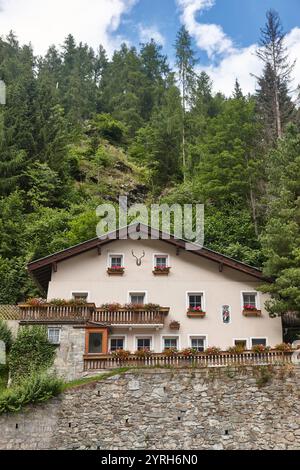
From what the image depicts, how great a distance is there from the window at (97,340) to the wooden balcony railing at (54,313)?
74cm

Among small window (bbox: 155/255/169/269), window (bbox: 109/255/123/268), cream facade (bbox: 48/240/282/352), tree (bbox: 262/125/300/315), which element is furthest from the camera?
small window (bbox: 155/255/169/269)

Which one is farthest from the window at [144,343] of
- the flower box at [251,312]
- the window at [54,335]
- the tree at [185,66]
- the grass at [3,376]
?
the tree at [185,66]

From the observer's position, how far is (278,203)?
28484mm

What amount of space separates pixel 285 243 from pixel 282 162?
623 centimetres

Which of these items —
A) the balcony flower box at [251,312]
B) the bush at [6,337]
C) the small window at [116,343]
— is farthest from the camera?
the balcony flower box at [251,312]

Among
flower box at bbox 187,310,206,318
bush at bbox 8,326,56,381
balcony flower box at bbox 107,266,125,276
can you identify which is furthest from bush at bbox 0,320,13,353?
flower box at bbox 187,310,206,318

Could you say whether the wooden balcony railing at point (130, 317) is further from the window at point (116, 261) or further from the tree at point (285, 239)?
the tree at point (285, 239)

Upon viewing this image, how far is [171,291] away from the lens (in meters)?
28.8

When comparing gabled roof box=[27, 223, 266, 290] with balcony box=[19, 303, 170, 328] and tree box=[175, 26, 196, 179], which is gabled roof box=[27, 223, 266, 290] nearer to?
balcony box=[19, 303, 170, 328]

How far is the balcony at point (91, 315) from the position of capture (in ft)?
80.4

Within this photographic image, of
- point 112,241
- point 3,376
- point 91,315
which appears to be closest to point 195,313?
point 91,315

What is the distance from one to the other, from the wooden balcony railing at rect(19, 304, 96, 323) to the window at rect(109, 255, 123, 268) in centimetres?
464

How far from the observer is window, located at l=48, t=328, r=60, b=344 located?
23.7 m
